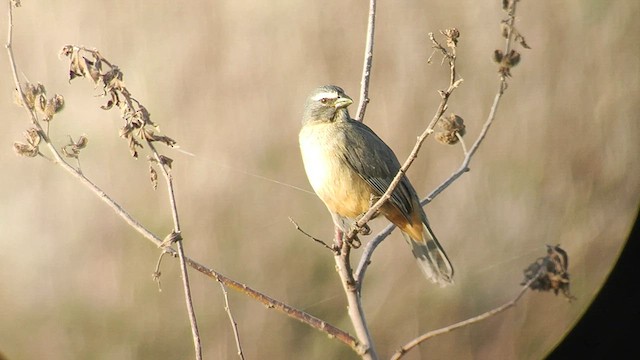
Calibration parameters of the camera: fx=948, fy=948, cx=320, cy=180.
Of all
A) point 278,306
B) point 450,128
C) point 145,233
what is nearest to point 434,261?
point 450,128

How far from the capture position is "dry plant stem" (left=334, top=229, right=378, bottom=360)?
2168 millimetres

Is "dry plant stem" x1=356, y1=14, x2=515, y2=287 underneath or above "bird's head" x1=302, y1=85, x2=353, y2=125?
underneath

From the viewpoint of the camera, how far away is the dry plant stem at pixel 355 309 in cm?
217

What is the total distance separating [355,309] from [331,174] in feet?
1.15

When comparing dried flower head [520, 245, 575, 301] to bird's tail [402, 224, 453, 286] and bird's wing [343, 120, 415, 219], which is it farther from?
bird's wing [343, 120, 415, 219]

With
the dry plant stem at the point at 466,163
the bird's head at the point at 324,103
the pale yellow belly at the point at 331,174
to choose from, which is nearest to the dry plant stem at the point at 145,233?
the dry plant stem at the point at 466,163

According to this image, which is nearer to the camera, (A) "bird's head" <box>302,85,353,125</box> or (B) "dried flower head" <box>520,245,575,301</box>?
(A) "bird's head" <box>302,85,353,125</box>

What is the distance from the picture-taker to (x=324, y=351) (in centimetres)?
242

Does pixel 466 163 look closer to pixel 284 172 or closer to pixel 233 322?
pixel 284 172

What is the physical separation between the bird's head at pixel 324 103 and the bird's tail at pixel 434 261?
38cm

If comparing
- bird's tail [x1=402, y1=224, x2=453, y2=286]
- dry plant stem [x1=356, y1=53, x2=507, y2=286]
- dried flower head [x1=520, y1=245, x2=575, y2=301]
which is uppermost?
dry plant stem [x1=356, y1=53, x2=507, y2=286]

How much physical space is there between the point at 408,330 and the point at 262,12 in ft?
2.88

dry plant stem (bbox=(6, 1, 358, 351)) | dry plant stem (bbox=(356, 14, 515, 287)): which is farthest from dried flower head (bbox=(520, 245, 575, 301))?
dry plant stem (bbox=(6, 1, 358, 351))

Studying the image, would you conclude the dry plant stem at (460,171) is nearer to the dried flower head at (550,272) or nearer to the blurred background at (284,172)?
the blurred background at (284,172)
